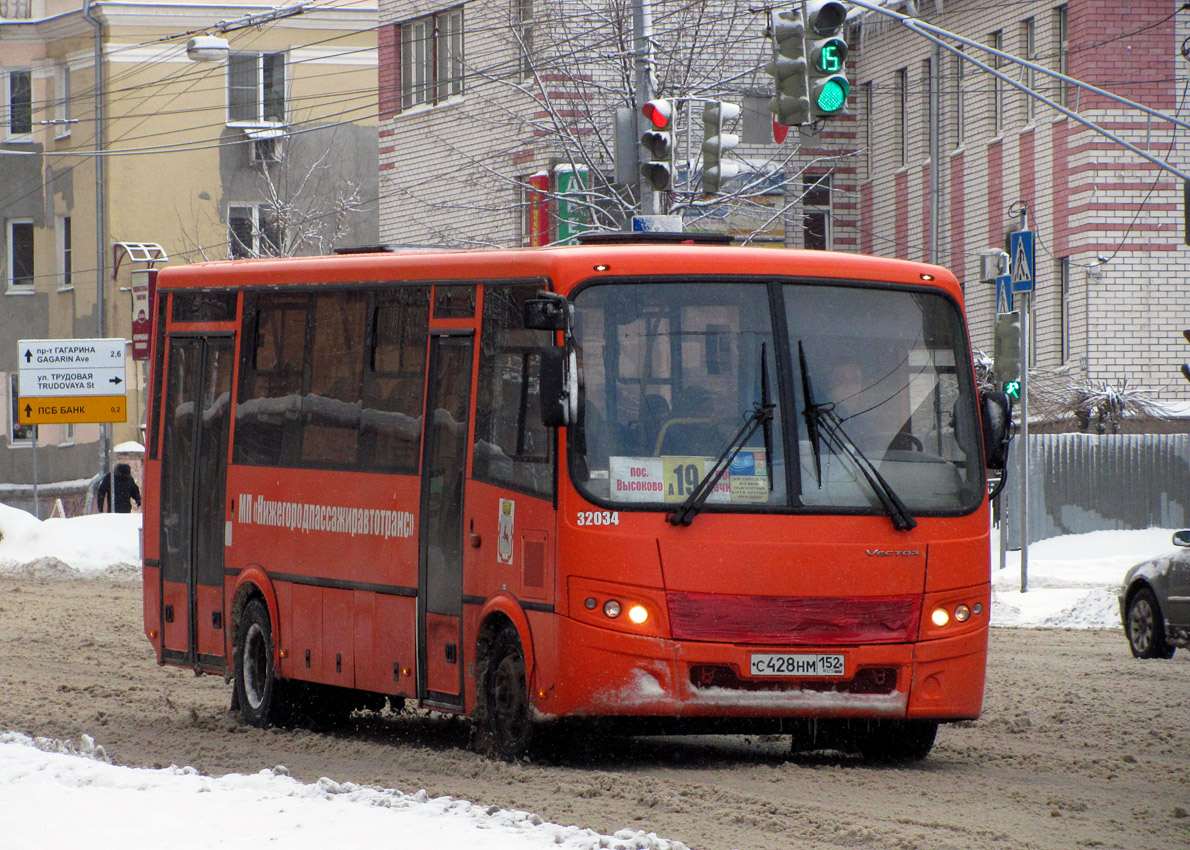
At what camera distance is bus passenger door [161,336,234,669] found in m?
14.5

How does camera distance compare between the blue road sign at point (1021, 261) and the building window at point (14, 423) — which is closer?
the blue road sign at point (1021, 261)

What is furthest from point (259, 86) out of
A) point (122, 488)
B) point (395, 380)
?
point (395, 380)

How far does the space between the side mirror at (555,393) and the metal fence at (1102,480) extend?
23.8m

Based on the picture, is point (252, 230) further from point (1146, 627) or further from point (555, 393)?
point (555, 393)

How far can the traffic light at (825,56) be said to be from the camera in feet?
62.2

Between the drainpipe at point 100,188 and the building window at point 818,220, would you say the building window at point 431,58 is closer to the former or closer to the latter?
the building window at point 818,220

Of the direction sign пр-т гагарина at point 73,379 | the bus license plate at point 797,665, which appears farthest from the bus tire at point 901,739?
the direction sign пр-т гагарина at point 73,379

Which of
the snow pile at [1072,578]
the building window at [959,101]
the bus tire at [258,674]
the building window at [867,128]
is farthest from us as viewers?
the building window at [867,128]

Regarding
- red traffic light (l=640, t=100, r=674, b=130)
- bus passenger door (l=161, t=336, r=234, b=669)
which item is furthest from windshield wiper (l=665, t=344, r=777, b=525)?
red traffic light (l=640, t=100, r=674, b=130)

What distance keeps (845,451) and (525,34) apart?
25.1 meters

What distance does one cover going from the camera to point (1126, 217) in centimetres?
3391

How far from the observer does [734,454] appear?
10852 mm

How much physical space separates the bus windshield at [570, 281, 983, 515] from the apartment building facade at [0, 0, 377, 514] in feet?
142

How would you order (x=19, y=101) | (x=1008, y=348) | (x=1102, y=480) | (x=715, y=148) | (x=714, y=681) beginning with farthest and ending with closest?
(x=19, y=101), (x=1102, y=480), (x=1008, y=348), (x=715, y=148), (x=714, y=681)
